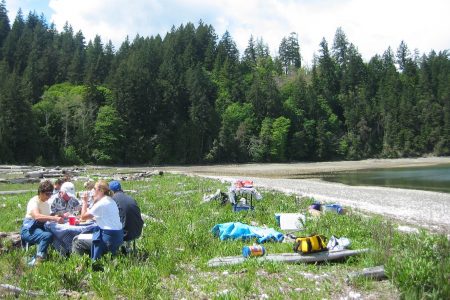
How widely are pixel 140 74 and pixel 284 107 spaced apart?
1510 inches

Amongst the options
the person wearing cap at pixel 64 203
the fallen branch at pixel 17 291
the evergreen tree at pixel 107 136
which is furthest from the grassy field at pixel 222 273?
the evergreen tree at pixel 107 136

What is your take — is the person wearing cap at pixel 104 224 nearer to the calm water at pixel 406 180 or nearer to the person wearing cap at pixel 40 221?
the person wearing cap at pixel 40 221

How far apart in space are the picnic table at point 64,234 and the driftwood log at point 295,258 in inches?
116

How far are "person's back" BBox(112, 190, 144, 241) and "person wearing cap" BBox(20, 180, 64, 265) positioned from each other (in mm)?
1394

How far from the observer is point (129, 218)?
9.51 metres

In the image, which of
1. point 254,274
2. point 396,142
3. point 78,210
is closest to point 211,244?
point 254,274

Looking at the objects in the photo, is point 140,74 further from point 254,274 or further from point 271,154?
point 254,274

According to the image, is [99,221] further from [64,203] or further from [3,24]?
[3,24]

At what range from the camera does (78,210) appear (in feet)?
45.7

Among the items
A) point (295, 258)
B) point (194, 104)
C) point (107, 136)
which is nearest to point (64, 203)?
point (295, 258)

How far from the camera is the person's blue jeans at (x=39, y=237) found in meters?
8.85

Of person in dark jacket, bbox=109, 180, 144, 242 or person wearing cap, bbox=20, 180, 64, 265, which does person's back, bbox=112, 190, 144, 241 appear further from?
person wearing cap, bbox=20, 180, 64, 265

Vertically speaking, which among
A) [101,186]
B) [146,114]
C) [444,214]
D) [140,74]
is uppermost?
[140,74]

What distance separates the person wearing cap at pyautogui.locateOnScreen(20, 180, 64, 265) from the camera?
8.97 meters
